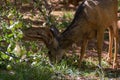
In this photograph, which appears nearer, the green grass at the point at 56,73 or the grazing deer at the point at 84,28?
the green grass at the point at 56,73

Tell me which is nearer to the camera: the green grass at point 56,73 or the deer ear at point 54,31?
the green grass at point 56,73

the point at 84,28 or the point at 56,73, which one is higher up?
the point at 84,28

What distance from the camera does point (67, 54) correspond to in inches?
279

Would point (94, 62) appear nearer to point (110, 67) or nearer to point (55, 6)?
point (110, 67)

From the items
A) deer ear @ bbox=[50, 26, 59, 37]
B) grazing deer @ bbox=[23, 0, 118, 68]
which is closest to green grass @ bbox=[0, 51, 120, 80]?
grazing deer @ bbox=[23, 0, 118, 68]

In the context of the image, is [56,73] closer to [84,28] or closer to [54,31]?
[54,31]

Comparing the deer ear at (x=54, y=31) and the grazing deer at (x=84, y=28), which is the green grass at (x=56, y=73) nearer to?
the grazing deer at (x=84, y=28)

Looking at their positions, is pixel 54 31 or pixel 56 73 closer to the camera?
pixel 56 73

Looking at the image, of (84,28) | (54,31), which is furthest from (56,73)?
(84,28)

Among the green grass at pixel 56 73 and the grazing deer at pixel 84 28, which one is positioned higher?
the grazing deer at pixel 84 28

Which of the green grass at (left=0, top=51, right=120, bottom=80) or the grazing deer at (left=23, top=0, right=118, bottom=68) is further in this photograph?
the grazing deer at (left=23, top=0, right=118, bottom=68)

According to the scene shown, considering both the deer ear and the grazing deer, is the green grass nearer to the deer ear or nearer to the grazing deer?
the grazing deer

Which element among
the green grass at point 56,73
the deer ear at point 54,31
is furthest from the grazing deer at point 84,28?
the green grass at point 56,73

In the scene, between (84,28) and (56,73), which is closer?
(56,73)
